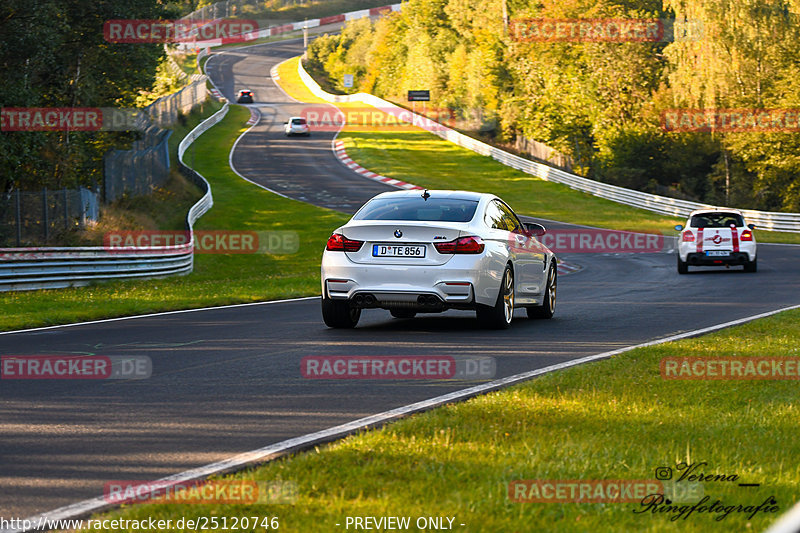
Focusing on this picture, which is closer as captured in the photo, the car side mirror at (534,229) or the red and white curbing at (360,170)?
the car side mirror at (534,229)

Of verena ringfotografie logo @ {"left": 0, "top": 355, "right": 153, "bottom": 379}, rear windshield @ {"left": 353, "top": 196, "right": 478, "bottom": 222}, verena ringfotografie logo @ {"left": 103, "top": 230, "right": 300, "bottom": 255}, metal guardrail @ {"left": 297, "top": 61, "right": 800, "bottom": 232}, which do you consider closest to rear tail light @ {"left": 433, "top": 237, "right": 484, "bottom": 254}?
rear windshield @ {"left": 353, "top": 196, "right": 478, "bottom": 222}

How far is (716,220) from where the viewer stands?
2555 centimetres

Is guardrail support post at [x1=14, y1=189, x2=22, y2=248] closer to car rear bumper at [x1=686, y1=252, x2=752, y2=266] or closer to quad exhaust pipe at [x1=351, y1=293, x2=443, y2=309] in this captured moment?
quad exhaust pipe at [x1=351, y1=293, x2=443, y2=309]

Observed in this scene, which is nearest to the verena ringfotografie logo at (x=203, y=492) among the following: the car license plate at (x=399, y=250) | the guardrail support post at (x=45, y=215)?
the car license plate at (x=399, y=250)

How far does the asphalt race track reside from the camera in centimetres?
584

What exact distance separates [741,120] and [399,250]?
48394 mm

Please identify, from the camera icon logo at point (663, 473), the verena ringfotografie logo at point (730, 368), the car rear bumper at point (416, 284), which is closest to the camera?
the camera icon logo at point (663, 473)

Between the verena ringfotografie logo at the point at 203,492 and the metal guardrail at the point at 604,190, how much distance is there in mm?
44822

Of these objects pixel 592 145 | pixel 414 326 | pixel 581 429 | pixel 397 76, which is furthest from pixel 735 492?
pixel 397 76

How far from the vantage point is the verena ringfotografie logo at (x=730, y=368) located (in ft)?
28.7

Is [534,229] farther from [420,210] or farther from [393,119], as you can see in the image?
[393,119]

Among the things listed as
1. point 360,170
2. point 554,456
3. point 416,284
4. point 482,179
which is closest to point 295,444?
point 554,456

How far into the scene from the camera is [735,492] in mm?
4965

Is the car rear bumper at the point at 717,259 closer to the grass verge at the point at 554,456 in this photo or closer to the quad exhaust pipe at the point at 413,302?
the quad exhaust pipe at the point at 413,302
